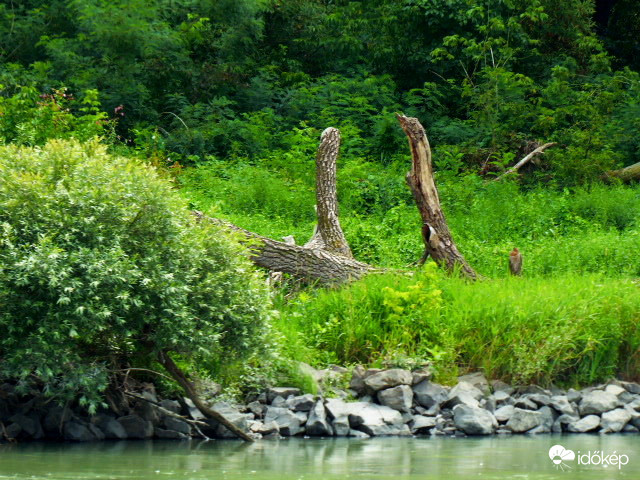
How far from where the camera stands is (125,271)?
7266mm

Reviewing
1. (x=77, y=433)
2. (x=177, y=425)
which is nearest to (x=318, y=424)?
(x=177, y=425)

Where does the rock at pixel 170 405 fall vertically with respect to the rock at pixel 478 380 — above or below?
below

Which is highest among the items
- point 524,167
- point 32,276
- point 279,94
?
point 279,94

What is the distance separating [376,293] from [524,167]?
34.5 feet

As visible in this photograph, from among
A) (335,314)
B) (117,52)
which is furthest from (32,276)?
(117,52)

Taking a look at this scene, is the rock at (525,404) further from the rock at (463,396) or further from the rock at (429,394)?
the rock at (429,394)

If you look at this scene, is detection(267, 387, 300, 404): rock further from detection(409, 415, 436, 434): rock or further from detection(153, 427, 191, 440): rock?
detection(409, 415, 436, 434): rock

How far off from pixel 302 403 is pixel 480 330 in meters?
2.04

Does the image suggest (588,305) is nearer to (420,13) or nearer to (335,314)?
(335,314)

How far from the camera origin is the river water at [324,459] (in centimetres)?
643

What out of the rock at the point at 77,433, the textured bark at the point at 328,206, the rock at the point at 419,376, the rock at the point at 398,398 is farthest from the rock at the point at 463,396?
the textured bark at the point at 328,206

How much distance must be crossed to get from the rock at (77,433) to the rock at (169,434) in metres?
0.48

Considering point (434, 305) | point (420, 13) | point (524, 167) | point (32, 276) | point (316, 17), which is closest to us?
point (32, 276)

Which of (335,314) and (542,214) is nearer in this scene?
(335,314)
